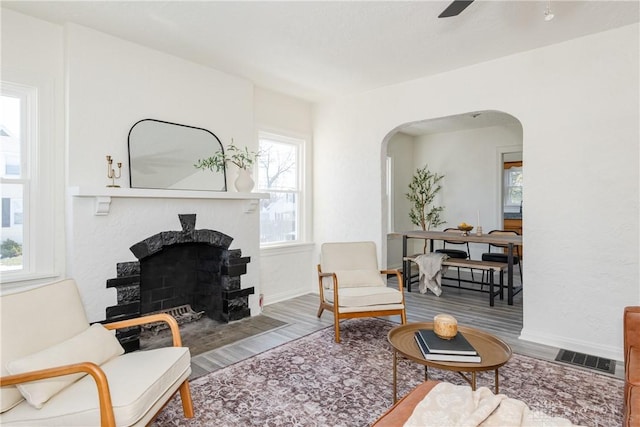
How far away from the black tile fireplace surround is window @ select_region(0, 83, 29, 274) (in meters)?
0.80

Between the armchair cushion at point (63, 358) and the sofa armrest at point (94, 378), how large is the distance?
0.24ft

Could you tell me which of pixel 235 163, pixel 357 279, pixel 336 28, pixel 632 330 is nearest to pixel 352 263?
pixel 357 279

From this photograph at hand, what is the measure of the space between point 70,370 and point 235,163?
2.61 m

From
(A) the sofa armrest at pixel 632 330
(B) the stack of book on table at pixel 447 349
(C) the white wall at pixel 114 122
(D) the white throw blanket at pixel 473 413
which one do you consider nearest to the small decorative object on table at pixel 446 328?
(B) the stack of book on table at pixel 447 349

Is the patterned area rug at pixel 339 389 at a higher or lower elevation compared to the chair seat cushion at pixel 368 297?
lower

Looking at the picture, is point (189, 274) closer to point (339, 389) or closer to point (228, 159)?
point (228, 159)

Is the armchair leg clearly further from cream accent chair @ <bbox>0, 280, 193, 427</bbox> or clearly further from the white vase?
the white vase

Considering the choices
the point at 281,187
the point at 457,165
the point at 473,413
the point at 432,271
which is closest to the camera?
the point at 473,413

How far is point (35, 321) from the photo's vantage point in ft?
6.14

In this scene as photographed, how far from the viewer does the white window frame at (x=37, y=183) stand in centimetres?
285

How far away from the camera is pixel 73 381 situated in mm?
1797

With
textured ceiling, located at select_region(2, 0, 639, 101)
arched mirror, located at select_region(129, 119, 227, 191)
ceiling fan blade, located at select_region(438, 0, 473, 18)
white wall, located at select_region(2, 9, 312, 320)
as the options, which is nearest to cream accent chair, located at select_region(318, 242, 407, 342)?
white wall, located at select_region(2, 9, 312, 320)

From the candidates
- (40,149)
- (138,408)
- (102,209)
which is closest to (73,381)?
(138,408)

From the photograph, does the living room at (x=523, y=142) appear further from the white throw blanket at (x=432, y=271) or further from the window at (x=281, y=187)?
the white throw blanket at (x=432, y=271)
